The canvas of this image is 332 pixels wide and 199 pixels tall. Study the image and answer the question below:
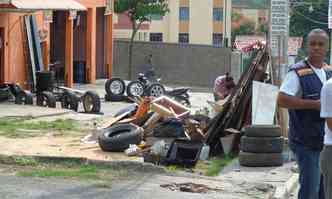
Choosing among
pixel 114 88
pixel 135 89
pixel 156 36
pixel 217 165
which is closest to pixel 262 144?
pixel 217 165

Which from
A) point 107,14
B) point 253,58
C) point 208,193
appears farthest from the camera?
point 107,14

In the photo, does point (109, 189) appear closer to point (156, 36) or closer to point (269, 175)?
point (269, 175)

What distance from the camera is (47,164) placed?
13430 mm

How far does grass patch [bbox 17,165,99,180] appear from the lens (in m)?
12.2

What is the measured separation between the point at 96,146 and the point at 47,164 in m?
1.88

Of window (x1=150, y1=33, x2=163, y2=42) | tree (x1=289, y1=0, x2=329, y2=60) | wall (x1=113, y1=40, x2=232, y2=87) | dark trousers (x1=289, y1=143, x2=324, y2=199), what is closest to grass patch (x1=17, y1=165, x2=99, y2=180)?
dark trousers (x1=289, y1=143, x2=324, y2=199)

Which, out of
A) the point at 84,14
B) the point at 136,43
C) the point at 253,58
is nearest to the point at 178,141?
the point at 253,58

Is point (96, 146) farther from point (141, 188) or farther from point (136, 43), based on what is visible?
point (136, 43)

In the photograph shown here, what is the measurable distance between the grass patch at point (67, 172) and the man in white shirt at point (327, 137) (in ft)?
19.6

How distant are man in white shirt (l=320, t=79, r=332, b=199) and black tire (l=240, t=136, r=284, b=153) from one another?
703 cm

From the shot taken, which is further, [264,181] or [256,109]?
[256,109]

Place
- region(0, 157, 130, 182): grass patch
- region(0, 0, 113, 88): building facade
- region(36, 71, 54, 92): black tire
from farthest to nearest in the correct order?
1. region(0, 0, 113, 88): building facade
2. region(36, 71, 54, 92): black tire
3. region(0, 157, 130, 182): grass patch

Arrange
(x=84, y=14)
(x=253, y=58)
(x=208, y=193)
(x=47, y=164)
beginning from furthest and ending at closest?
(x=84, y=14) < (x=253, y=58) < (x=47, y=164) < (x=208, y=193)

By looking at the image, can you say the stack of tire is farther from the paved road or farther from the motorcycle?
the motorcycle
